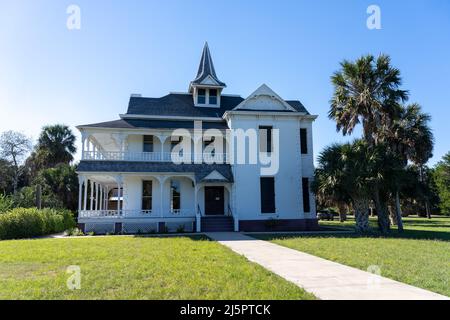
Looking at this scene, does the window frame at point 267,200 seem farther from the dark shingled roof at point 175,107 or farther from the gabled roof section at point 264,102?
the dark shingled roof at point 175,107

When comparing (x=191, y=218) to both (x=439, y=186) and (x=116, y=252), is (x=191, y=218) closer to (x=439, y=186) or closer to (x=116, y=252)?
(x=116, y=252)

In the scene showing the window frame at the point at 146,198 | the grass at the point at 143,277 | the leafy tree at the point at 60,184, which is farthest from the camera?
the leafy tree at the point at 60,184

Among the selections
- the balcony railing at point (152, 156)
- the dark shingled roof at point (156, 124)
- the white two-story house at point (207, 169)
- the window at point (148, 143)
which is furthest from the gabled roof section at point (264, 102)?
the window at point (148, 143)

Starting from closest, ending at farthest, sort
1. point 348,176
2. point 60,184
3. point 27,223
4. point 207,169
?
point 348,176 → point 27,223 → point 207,169 → point 60,184

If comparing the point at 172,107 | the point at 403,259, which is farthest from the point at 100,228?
the point at 403,259

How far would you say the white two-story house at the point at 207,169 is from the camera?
69.9 ft

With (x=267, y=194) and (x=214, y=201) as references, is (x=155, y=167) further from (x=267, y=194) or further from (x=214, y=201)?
(x=267, y=194)

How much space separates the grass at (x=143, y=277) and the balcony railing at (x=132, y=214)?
31.2ft

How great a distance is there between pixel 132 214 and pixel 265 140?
9870 mm

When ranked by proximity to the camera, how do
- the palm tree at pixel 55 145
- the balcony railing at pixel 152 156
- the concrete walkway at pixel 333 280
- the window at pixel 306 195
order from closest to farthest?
the concrete walkway at pixel 333 280 < the balcony railing at pixel 152 156 < the window at pixel 306 195 < the palm tree at pixel 55 145

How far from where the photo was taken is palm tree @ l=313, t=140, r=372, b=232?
18.0 meters

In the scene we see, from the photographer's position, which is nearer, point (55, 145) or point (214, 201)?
point (214, 201)

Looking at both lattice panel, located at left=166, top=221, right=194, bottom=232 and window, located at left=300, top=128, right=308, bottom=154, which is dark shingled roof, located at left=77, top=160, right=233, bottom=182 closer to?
lattice panel, located at left=166, top=221, right=194, bottom=232

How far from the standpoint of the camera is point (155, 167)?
21656 mm
